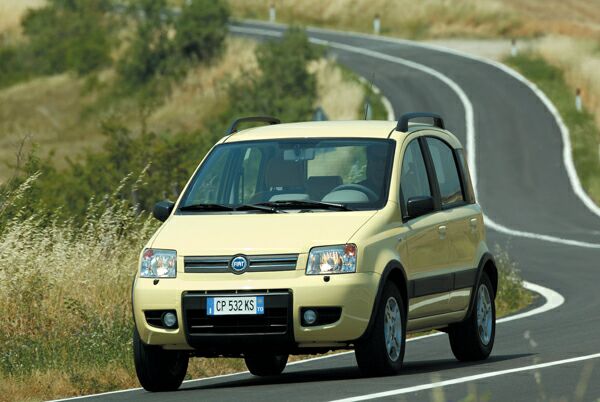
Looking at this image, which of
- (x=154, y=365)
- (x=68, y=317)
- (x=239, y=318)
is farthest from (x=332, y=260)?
(x=68, y=317)

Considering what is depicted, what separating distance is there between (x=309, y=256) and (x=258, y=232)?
1.41ft

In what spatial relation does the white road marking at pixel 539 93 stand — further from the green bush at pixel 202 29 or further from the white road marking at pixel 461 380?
the white road marking at pixel 461 380

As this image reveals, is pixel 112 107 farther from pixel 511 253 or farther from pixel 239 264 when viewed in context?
pixel 239 264

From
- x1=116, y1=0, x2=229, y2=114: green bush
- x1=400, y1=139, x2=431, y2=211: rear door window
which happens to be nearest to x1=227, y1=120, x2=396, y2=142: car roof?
x1=400, y1=139, x2=431, y2=211: rear door window

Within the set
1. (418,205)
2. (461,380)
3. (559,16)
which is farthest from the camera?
(559,16)

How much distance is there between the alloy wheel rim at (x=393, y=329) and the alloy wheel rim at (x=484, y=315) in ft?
5.92

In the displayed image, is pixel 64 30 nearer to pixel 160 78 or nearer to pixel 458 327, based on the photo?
pixel 160 78

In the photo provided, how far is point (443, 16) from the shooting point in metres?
72.7

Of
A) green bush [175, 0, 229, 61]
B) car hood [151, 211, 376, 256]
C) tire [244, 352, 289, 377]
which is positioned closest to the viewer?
car hood [151, 211, 376, 256]

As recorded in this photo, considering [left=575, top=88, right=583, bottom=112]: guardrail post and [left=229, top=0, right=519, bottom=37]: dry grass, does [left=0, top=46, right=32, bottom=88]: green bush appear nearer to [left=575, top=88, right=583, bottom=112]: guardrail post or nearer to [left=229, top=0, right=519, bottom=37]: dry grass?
[left=229, top=0, right=519, bottom=37]: dry grass

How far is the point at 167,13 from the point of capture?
68812mm

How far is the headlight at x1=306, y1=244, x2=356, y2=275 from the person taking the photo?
10.8m

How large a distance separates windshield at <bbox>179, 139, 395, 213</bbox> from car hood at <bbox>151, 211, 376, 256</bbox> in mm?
261

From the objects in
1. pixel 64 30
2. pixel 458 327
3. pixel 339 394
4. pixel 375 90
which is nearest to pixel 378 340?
pixel 339 394
